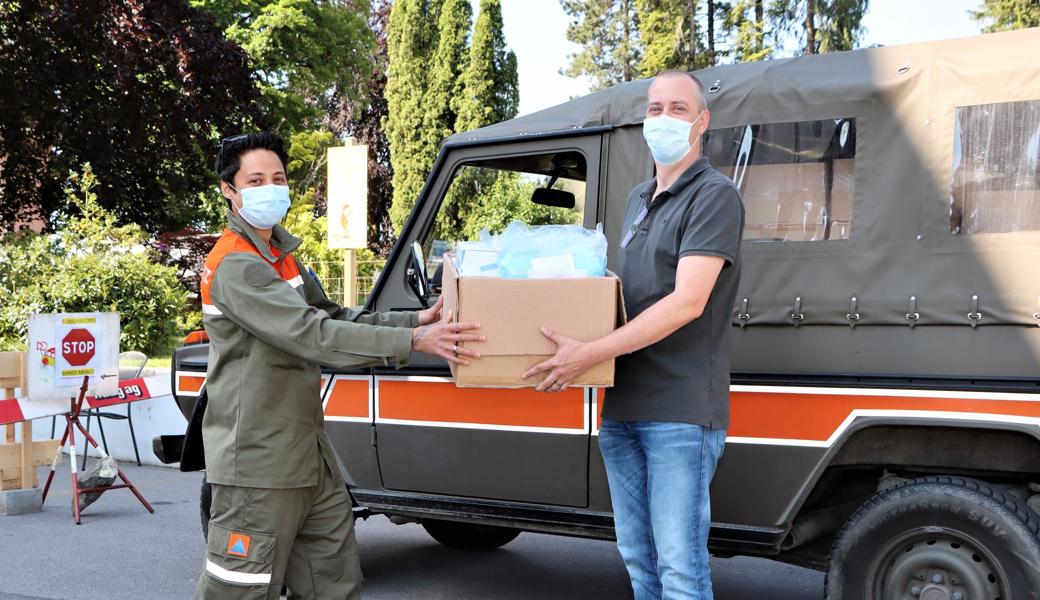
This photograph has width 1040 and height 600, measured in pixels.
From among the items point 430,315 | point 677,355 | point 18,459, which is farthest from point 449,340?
point 18,459

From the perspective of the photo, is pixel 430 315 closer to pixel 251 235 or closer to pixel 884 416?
pixel 251 235

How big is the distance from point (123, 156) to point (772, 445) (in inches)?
567

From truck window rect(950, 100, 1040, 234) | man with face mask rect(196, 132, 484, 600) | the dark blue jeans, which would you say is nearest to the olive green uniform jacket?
man with face mask rect(196, 132, 484, 600)

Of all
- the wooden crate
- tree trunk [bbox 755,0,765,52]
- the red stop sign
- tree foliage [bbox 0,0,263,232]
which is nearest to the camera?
the red stop sign

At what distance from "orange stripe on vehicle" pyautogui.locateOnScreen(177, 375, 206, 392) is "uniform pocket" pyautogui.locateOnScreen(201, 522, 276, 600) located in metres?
2.12

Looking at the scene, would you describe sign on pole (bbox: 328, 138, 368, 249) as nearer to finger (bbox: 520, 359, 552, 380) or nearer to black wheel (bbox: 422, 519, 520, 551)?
black wheel (bbox: 422, 519, 520, 551)

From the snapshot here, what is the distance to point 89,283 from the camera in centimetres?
1263

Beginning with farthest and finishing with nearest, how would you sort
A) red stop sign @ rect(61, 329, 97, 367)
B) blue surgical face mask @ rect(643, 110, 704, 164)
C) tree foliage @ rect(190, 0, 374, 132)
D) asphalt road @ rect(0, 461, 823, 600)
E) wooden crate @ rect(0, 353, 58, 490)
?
tree foliage @ rect(190, 0, 374, 132)
wooden crate @ rect(0, 353, 58, 490)
red stop sign @ rect(61, 329, 97, 367)
asphalt road @ rect(0, 461, 823, 600)
blue surgical face mask @ rect(643, 110, 704, 164)

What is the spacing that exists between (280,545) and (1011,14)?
21.9 m

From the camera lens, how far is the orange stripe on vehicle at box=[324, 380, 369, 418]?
4387 mm

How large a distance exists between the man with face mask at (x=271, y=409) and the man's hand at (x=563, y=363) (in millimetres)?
210

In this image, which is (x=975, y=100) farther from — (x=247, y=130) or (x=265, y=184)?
(x=247, y=130)

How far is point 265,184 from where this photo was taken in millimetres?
3186

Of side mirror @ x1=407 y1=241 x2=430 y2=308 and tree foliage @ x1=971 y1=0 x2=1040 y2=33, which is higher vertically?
tree foliage @ x1=971 y1=0 x2=1040 y2=33
